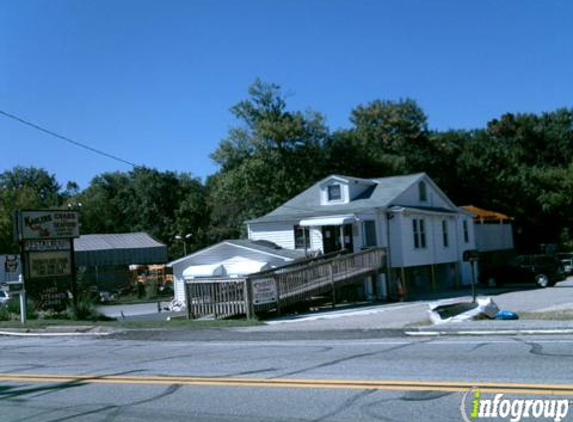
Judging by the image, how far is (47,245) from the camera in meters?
25.8

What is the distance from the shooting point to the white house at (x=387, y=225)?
34125 millimetres

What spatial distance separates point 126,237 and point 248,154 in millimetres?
21818

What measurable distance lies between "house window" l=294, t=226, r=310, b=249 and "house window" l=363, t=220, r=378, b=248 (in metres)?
3.22

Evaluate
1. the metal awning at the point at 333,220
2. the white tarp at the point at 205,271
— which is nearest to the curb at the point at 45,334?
the white tarp at the point at 205,271

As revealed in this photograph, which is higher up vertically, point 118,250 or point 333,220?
point 118,250

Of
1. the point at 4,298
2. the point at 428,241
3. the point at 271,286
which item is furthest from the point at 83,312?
the point at 4,298

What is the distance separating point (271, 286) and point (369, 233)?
33.7ft

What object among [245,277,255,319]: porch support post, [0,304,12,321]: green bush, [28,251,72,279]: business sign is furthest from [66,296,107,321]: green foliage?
[245,277,255,319]: porch support post

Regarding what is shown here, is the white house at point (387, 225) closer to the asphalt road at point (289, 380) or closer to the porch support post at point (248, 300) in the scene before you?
the porch support post at point (248, 300)

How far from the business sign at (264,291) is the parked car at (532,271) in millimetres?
15212

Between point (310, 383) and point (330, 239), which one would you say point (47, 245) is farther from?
point (310, 383)

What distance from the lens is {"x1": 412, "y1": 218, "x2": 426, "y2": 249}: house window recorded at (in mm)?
35844

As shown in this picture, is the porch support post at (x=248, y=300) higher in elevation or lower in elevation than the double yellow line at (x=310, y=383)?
higher

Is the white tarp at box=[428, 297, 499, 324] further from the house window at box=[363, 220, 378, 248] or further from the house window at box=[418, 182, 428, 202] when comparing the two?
the house window at box=[418, 182, 428, 202]
